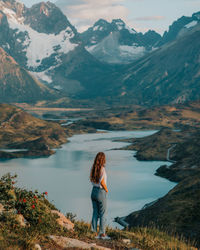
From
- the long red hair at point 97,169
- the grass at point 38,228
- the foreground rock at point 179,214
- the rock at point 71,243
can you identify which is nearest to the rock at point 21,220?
the grass at point 38,228

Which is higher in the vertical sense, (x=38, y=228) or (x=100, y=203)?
(x=100, y=203)

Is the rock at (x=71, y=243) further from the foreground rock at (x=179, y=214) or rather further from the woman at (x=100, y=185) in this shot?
the foreground rock at (x=179, y=214)

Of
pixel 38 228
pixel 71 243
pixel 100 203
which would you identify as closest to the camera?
pixel 71 243

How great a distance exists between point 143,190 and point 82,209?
42.2 meters

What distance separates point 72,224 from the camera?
28328mm

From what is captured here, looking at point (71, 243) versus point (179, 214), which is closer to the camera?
point (71, 243)

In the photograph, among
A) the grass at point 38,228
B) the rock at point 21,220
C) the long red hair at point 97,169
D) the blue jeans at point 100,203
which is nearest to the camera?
the grass at point 38,228

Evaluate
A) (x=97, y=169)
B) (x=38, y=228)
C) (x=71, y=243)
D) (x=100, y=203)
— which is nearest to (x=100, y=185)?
(x=97, y=169)

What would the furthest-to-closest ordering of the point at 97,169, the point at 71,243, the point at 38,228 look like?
the point at 97,169, the point at 38,228, the point at 71,243

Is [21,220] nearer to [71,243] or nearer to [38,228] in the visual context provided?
[38,228]

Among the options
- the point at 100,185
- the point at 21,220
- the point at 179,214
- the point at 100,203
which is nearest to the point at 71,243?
the point at 21,220

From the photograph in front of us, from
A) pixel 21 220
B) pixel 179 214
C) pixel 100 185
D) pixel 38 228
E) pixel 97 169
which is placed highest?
pixel 97 169

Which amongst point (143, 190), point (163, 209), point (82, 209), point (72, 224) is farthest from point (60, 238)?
point (143, 190)

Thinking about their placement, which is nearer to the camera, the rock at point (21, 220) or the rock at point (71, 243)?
the rock at point (71, 243)
